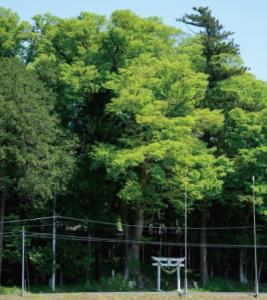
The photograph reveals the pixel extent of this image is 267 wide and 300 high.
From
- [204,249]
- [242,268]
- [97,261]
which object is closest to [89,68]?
[97,261]

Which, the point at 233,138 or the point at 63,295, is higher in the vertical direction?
the point at 233,138

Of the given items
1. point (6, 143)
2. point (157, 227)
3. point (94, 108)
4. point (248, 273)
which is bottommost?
point (248, 273)

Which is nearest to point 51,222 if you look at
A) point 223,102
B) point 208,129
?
point 208,129

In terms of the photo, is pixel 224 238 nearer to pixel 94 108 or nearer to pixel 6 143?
pixel 94 108

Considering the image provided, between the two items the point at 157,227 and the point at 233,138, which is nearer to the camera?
the point at 233,138

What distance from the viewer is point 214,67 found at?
44.2m

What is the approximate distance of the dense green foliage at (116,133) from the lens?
35.7 m

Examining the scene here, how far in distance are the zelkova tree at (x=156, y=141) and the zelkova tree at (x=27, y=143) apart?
9.94 ft

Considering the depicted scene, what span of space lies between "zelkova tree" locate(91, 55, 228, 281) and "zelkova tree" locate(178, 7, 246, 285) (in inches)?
129

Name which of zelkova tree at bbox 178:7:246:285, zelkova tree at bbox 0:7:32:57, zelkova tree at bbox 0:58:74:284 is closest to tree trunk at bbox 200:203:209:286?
zelkova tree at bbox 178:7:246:285

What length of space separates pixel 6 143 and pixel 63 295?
8.50 metres

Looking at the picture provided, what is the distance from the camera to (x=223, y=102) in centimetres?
4403

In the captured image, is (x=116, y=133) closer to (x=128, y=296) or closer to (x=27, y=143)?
(x=27, y=143)

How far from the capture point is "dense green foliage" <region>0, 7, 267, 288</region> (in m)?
35.7
